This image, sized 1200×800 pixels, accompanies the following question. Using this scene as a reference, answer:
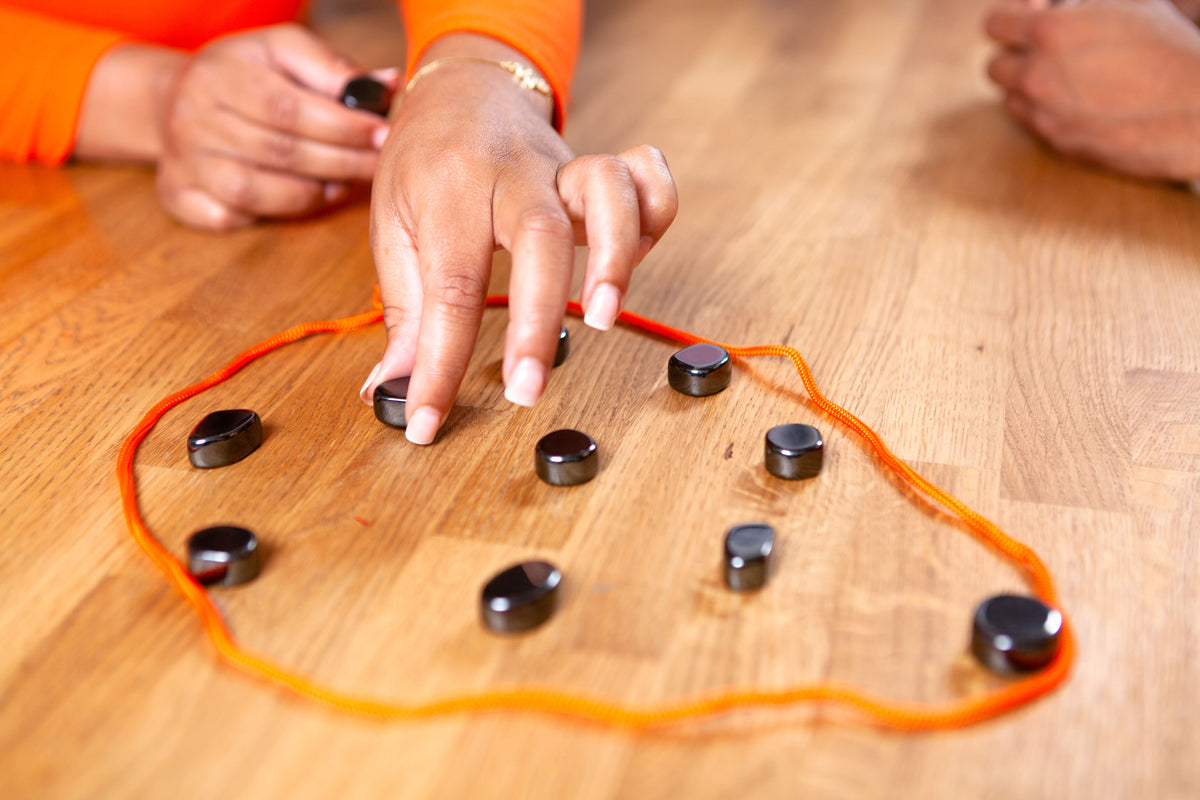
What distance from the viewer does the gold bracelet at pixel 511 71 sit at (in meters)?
0.96

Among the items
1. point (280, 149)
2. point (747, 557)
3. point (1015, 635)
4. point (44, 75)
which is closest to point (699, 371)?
point (747, 557)

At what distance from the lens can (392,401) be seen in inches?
30.6

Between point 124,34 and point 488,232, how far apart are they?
0.86 m

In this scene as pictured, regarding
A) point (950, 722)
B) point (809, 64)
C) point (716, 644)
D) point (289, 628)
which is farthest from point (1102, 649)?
point (809, 64)

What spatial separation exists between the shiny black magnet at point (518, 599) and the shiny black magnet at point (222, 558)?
0.15 meters

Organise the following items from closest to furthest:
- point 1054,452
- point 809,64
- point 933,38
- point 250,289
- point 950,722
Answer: point 950,722 → point 1054,452 → point 250,289 → point 809,64 → point 933,38

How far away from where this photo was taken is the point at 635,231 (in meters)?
0.74

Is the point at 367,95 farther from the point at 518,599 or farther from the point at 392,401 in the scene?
the point at 518,599

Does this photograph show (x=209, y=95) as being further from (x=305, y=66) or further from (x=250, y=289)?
(x=250, y=289)

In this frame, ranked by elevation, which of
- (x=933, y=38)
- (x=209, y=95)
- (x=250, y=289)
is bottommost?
(x=933, y=38)

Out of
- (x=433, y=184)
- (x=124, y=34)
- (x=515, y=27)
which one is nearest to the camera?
(x=433, y=184)

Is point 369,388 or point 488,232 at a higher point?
point 488,232

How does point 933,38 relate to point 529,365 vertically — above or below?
below

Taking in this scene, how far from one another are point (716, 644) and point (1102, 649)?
0.21m
